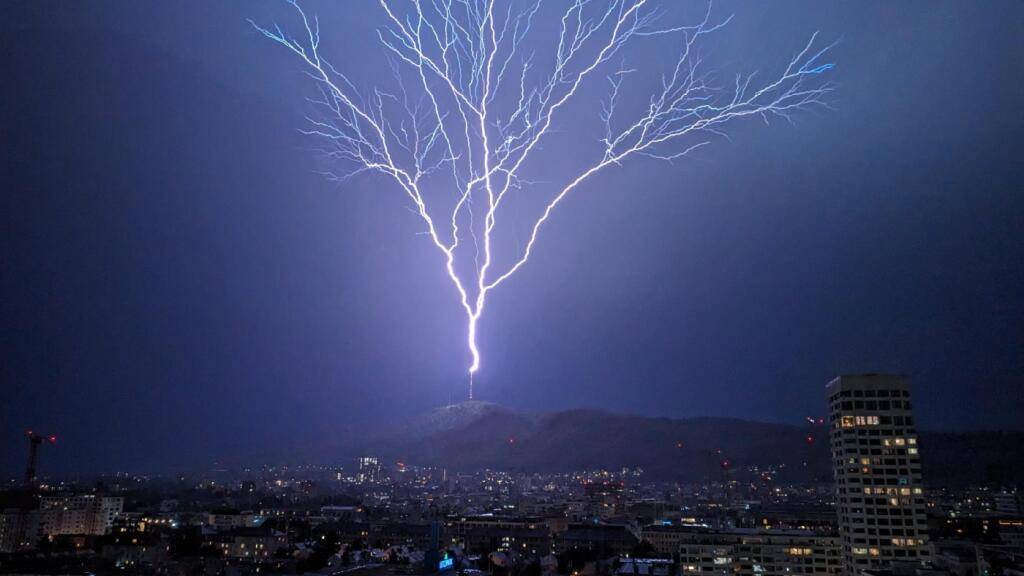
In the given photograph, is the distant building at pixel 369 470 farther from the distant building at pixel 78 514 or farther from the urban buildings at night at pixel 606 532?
the distant building at pixel 78 514

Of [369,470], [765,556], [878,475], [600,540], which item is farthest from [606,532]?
[369,470]

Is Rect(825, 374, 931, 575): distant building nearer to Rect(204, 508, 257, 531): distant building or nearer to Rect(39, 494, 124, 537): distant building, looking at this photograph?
Rect(204, 508, 257, 531): distant building

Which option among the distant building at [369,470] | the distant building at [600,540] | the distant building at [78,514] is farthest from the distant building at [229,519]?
the distant building at [369,470]

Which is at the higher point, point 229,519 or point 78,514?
point 78,514

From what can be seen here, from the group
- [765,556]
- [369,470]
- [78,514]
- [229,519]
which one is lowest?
[369,470]

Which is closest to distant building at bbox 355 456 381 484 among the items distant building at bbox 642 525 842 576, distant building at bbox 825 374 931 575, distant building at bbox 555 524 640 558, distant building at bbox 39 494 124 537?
distant building at bbox 39 494 124 537

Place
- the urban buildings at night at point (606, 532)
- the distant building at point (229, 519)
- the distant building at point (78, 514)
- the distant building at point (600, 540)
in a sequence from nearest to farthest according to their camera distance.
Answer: the urban buildings at night at point (606, 532) → the distant building at point (600, 540) → the distant building at point (78, 514) → the distant building at point (229, 519)

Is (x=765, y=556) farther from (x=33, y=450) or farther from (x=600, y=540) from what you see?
(x=33, y=450)
